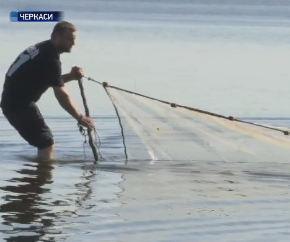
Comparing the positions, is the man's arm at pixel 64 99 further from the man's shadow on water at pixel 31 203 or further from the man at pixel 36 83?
the man's shadow on water at pixel 31 203

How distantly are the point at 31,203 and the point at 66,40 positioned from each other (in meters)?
1.83

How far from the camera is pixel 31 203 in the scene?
9352 mm

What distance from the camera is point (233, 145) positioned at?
11672mm

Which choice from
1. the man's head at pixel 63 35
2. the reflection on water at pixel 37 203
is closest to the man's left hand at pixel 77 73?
the man's head at pixel 63 35

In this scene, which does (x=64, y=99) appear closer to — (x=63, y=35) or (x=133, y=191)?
(x=63, y=35)

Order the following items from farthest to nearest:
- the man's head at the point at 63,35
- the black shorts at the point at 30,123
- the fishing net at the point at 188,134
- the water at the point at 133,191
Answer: the fishing net at the point at 188,134 → the black shorts at the point at 30,123 → the man's head at the point at 63,35 → the water at the point at 133,191

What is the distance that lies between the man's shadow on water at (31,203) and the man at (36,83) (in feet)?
1.66

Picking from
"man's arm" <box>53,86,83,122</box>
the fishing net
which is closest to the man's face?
"man's arm" <box>53,86,83,122</box>

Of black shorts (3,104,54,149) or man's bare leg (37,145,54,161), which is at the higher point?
black shorts (3,104,54,149)

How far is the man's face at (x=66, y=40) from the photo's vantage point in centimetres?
1020

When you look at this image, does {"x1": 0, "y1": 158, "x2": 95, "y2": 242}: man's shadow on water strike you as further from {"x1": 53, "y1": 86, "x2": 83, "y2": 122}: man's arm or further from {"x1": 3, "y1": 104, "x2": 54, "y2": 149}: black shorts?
{"x1": 53, "y1": 86, "x2": 83, "y2": 122}: man's arm

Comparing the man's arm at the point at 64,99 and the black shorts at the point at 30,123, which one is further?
the black shorts at the point at 30,123

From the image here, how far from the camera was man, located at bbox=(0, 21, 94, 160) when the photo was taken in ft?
33.4

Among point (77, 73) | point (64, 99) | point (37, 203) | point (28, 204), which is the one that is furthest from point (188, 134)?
point (28, 204)
